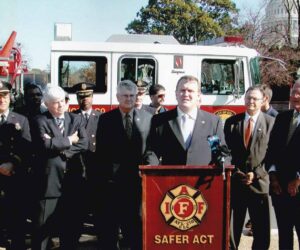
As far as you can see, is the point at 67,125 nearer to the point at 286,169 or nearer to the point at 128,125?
the point at 128,125

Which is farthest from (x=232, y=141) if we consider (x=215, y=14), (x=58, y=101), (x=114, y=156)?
(x=215, y=14)

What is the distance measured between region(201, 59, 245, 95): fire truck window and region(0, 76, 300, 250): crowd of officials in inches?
190

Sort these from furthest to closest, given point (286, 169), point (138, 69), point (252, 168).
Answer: point (138, 69)
point (252, 168)
point (286, 169)

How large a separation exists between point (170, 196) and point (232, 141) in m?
1.45

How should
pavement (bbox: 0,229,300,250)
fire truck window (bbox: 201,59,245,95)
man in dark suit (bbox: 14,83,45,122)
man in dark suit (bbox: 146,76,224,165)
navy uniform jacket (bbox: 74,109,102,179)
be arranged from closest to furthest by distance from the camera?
man in dark suit (bbox: 146,76,224,165), navy uniform jacket (bbox: 74,109,102,179), pavement (bbox: 0,229,300,250), man in dark suit (bbox: 14,83,45,122), fire truck window (bbox: 201,59,245,95)

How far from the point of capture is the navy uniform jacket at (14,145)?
4.54 m

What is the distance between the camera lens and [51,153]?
4410 mm

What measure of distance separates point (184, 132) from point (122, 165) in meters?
0.73

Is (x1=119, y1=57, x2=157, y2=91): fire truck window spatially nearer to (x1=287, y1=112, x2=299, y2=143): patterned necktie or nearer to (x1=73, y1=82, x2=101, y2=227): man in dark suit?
(x1=73, y1=82, x2=101, y2=227): man in dark suit

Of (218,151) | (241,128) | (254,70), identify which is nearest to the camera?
(218,151)

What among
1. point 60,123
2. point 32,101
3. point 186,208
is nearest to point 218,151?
point 186,208

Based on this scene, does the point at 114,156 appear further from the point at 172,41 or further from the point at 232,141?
the point at 172,41

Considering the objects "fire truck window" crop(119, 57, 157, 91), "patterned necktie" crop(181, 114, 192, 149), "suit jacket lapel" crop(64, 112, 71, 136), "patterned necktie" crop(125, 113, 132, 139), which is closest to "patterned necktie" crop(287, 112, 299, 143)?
"patterned necktie" crop(181, 114, 192, 149)

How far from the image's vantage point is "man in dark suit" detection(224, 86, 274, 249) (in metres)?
4.71
